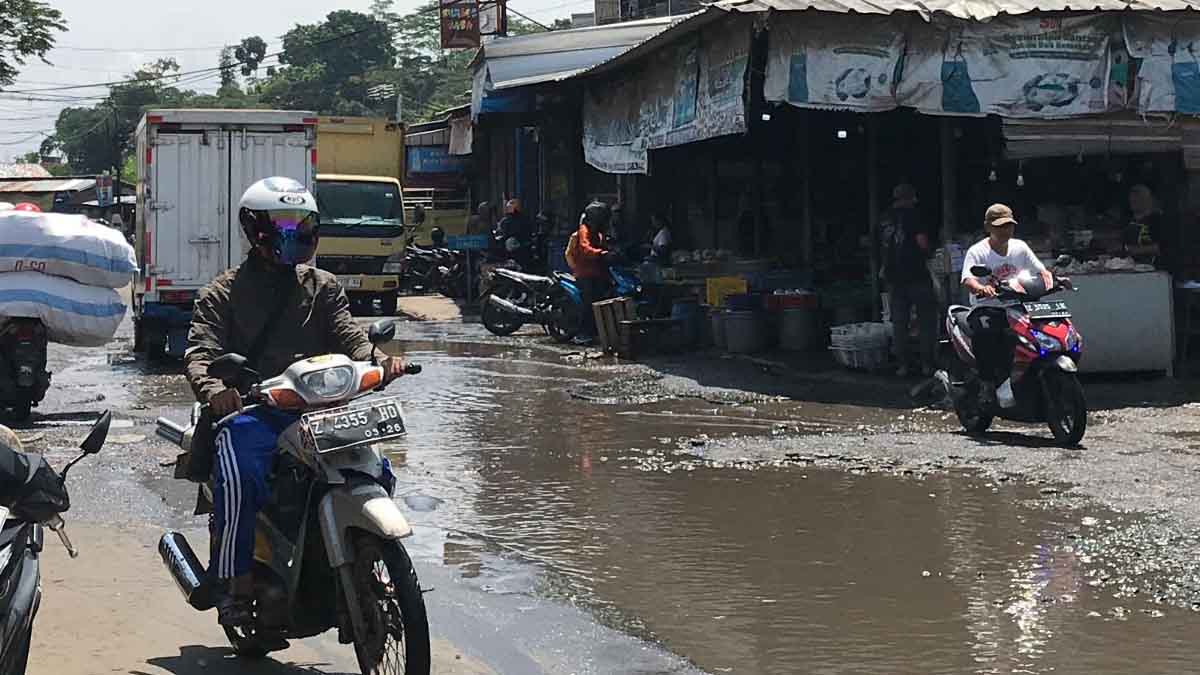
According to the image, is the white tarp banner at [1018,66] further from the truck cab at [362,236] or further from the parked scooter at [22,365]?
the truck cab at [362,236]

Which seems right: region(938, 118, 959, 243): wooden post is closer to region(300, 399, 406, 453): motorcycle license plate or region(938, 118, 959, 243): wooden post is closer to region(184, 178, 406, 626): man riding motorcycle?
region(184, 178, 406, 626): man riding motorcycle

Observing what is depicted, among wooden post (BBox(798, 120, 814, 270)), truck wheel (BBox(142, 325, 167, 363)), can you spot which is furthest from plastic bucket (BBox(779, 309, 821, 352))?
truck wheel (BBox(142, 325, 167, 363))

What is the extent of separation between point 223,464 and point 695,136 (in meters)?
11.8

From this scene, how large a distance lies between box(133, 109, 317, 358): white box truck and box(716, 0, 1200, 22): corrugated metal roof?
22.7 feet

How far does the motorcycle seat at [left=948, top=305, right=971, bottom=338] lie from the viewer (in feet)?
37.2

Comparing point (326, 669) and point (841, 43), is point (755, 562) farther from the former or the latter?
point (841, 43)

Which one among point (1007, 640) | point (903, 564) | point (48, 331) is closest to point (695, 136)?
point (48, 331)

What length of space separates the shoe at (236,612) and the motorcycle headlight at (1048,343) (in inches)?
262

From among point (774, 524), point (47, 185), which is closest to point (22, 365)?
point (774, 524)

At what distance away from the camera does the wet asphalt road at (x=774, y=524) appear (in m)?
6.14

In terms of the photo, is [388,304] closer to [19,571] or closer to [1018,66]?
[1018,66]

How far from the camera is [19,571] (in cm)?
419

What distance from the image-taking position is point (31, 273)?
42.4ft

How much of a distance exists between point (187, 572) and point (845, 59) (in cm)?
954
